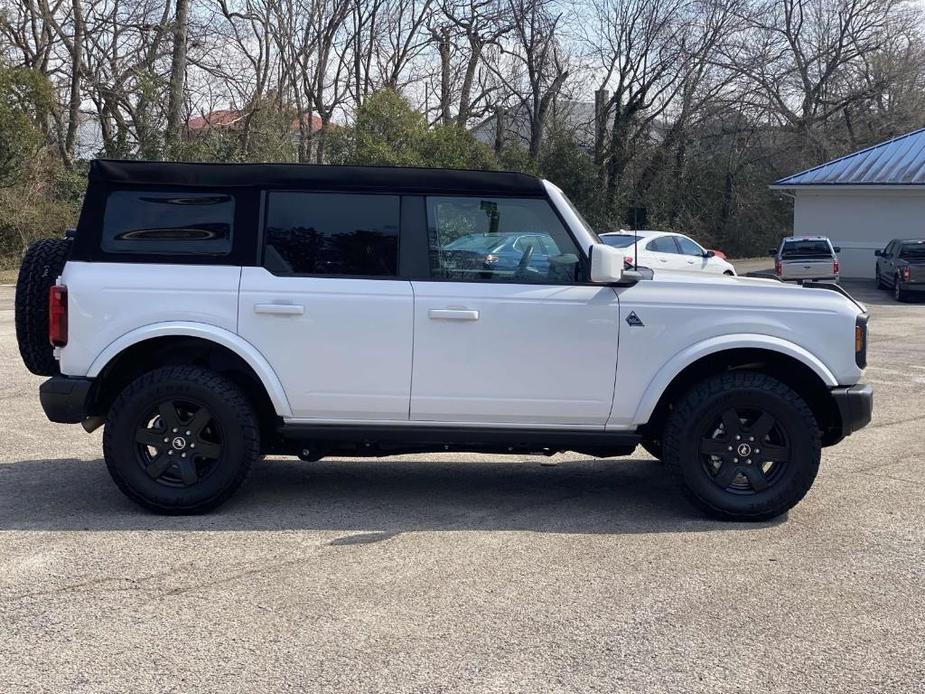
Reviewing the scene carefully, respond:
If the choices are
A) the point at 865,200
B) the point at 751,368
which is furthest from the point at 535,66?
the point at 751,368

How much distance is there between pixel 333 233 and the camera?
20.1 feet

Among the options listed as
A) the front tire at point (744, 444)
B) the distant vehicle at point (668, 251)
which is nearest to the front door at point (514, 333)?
the front tire at point (744, 444)

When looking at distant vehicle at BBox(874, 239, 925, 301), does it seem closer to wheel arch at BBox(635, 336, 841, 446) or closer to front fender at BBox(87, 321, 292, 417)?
wheel arch at BBox(635, 336, 841, 446)

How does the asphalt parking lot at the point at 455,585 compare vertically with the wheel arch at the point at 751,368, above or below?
below

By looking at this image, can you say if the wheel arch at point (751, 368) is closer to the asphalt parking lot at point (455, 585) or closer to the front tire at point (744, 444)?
the front tire at point (744, 444)

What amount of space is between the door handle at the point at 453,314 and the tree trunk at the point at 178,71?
28983 millimetres

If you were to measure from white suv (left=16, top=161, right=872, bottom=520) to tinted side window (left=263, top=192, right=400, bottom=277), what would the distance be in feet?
0.04

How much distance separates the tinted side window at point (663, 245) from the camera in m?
21.3

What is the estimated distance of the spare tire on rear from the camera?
6.17m

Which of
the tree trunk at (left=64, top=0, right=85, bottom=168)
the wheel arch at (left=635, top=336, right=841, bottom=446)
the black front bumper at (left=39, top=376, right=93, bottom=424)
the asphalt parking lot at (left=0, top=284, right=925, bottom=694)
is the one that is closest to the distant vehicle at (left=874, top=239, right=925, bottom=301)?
the asphalt parking lot at (left=0, top=284, right=925, bottom=694)

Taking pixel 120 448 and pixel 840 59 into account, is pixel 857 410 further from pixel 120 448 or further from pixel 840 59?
pixel 840 59

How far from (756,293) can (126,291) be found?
3.61m

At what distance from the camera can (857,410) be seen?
6055mm

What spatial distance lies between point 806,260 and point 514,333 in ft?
73.9
